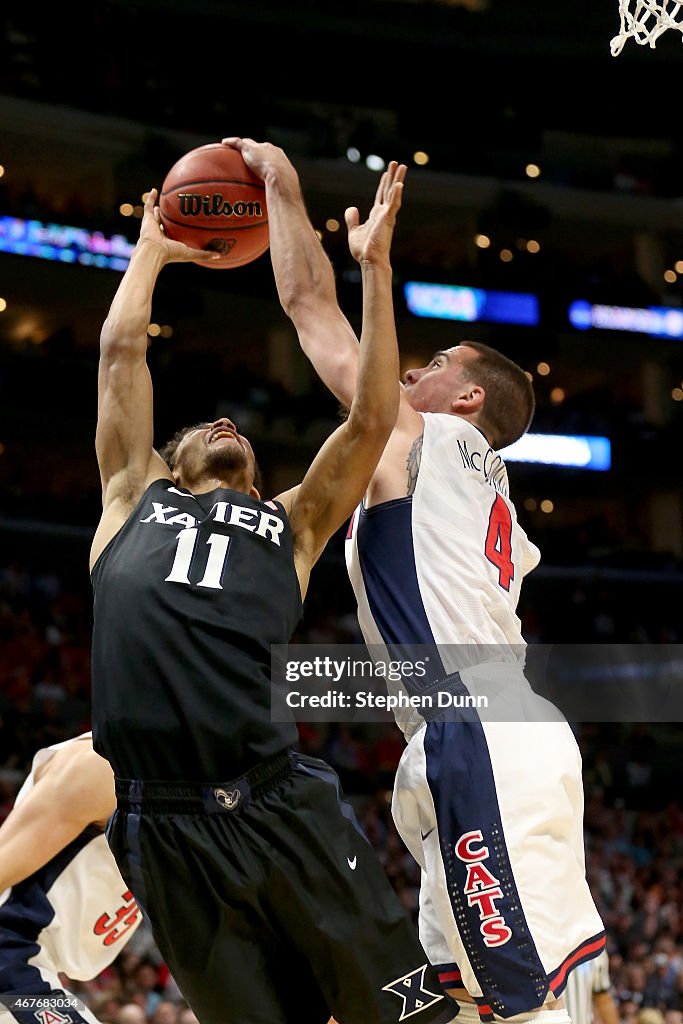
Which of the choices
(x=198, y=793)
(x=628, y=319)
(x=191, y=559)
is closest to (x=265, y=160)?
(x=191, y=559)

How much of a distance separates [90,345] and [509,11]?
969 cm

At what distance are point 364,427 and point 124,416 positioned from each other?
65 centimetres

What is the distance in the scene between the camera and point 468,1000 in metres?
3.30

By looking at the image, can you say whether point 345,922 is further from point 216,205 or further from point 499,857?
point 216,205

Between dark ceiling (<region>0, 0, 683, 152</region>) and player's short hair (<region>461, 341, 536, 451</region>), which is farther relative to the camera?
dark ceiling (<region>0, 0, 683, 152</region>)

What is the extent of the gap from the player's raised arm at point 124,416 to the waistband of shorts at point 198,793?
65 centimetres

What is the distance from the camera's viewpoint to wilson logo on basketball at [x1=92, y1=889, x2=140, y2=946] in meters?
4.08

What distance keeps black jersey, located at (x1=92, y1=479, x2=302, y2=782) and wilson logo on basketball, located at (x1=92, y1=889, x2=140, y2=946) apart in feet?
4.36

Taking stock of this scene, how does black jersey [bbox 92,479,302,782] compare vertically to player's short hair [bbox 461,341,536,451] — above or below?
below

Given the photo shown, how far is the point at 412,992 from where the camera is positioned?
2834 millimetres

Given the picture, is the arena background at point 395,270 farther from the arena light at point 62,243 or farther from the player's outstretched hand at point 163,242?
the player's outstretched hand at point 163,242

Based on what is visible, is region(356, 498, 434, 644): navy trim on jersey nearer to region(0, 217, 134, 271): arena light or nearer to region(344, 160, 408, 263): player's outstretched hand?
region(344, 160, 408, 263): player's outstretched hand

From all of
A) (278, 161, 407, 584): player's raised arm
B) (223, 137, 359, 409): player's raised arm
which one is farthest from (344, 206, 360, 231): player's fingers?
(223, 137, 359, 409): player's raised arm

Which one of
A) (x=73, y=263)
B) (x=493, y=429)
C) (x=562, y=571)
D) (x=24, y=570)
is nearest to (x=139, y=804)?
(x=493, y=429)
